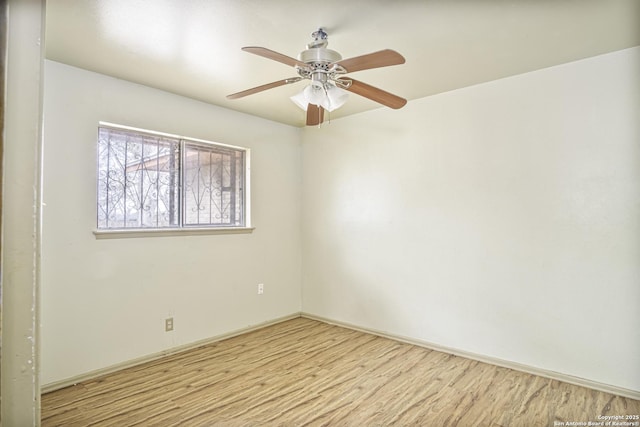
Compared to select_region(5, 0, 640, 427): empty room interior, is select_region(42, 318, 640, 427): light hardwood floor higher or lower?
lower

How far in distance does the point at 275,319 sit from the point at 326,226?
127cm

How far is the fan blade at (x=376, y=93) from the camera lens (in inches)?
86.7

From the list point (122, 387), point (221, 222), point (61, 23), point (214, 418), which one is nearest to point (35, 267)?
point (214, 418)

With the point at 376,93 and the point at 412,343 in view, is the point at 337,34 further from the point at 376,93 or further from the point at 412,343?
the point at 412,343

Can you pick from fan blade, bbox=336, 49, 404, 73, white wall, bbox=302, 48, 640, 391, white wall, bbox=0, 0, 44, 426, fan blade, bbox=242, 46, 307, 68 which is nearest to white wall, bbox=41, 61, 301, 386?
white wall, bbox=302, 48, 640, 391

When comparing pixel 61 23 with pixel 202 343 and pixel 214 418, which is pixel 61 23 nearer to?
pixel 214 418

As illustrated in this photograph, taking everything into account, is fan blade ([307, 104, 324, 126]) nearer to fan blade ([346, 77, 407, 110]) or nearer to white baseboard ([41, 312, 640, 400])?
fan blade ([346, 77, 407, 110])

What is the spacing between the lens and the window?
294 cm

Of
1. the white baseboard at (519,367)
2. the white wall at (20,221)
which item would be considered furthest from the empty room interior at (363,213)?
the white wall at (20,221)

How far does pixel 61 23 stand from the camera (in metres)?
2.10

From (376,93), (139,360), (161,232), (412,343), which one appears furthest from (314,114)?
(139,360)

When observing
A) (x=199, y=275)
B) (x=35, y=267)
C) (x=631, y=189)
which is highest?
(x=631, y=189)

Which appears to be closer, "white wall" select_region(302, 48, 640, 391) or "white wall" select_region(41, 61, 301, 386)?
"white wall" select_region(302, 48, 640, 391)

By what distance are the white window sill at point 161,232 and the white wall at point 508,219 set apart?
1265 millimetres
